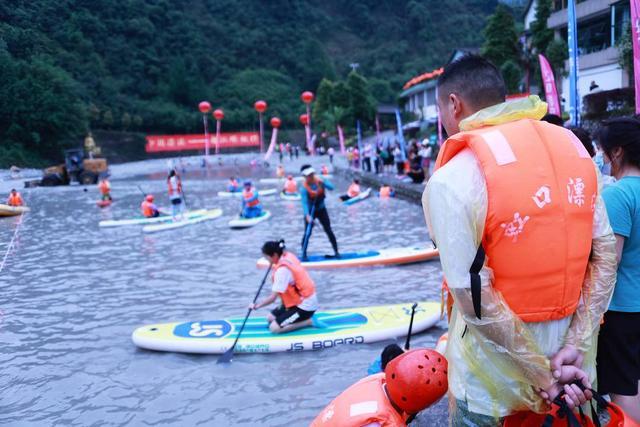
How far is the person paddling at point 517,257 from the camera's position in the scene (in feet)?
5.18

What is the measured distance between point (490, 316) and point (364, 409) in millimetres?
944

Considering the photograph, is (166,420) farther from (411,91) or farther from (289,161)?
(411,91)

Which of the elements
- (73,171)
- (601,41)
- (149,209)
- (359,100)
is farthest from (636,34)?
Answer: (359,100)

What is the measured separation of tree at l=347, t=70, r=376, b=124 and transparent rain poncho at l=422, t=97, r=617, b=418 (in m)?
48.6

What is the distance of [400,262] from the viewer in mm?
8922

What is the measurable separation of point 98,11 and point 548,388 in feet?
61.1

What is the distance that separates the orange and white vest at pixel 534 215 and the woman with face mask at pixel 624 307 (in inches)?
28.9

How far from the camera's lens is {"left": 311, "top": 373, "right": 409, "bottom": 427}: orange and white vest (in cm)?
226

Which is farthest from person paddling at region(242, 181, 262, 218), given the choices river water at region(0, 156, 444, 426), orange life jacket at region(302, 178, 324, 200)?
orange life jacket at region(302, 178, 324, 200)

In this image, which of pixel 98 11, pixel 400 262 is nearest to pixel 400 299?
pixel 400 262

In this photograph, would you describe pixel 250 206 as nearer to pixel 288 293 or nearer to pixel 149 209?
pixel 149 209

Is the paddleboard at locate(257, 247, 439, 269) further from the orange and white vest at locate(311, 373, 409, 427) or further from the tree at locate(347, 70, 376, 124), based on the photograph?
the tree at locate(347, 70, 376, 124)

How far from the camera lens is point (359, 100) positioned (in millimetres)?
50219

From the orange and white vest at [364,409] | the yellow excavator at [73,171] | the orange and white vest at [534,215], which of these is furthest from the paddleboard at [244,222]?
the yellow excavator at [73,171]
